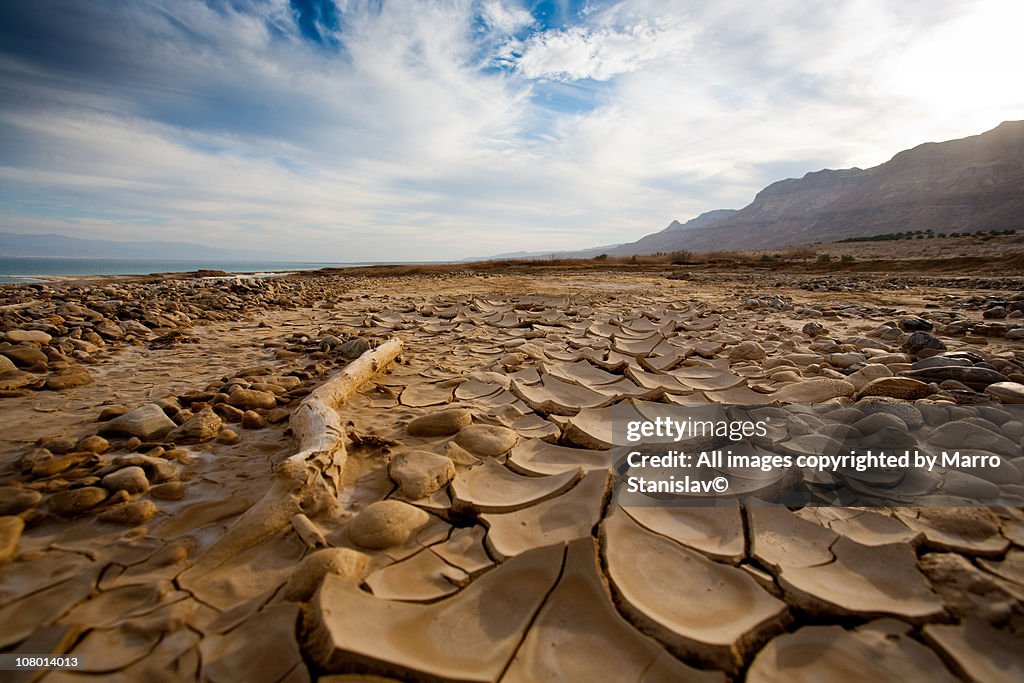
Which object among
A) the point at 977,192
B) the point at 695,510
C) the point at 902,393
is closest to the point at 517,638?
the point at 695,510

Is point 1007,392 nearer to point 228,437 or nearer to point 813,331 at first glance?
point 813,331

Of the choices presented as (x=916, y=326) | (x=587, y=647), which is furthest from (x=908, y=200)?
(x=587, y=647)

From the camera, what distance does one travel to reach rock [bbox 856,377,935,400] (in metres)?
1.71

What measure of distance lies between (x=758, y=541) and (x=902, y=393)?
134cm

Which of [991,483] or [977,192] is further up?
[977,192]

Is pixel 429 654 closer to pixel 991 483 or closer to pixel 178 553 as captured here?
pixel 178 553

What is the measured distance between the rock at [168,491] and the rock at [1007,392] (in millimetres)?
2869

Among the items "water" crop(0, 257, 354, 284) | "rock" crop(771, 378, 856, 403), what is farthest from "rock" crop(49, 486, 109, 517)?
"water" crop(0, 257, 354, 284)

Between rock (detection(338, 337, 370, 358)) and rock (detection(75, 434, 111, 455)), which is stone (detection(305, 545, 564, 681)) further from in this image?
rock (detection(338, 337, 370, 358))

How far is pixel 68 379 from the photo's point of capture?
7.01ft

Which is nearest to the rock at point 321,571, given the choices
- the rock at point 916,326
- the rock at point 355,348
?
the rock at point 355,348

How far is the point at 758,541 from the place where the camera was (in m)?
0.96

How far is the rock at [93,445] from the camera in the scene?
140 cm

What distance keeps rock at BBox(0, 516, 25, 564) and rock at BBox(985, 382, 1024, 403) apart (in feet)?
10.1
